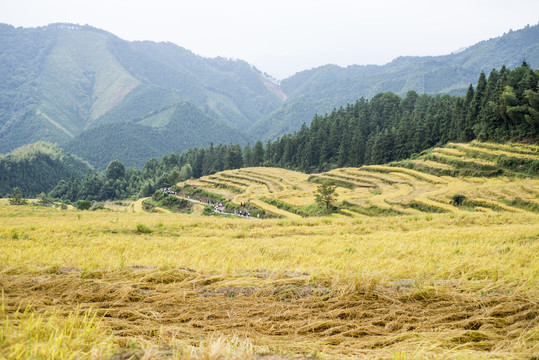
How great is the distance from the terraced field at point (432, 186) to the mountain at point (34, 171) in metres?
84.0

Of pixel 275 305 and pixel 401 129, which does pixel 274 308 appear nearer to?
pixel 275 305

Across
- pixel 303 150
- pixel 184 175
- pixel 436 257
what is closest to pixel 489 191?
pixel 436 257

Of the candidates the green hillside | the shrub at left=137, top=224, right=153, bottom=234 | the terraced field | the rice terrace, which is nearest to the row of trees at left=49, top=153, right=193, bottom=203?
the terraced field

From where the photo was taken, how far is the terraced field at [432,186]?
872 inches

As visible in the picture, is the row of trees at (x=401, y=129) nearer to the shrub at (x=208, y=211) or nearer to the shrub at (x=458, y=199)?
the shrub at (x=458, y=199)

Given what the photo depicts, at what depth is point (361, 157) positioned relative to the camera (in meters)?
63.7

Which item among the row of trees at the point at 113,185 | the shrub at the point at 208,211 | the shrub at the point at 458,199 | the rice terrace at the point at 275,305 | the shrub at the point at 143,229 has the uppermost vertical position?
the rice terrace at the point at 275,305

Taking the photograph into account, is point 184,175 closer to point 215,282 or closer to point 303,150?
point 303,150

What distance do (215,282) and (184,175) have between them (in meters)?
85.9

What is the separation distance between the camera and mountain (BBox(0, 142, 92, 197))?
3834 inches

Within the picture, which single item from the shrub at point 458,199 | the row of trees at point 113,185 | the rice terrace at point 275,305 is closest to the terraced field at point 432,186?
the shrub at point 458,199

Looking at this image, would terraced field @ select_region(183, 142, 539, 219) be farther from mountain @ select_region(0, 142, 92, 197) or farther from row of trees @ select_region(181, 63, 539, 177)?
mountain @ select_region(0, 142, 92, 197)

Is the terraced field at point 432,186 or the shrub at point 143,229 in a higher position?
the shrub at point 143,229

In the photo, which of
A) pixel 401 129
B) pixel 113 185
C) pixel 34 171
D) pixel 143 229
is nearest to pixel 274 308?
pixel 143 229
